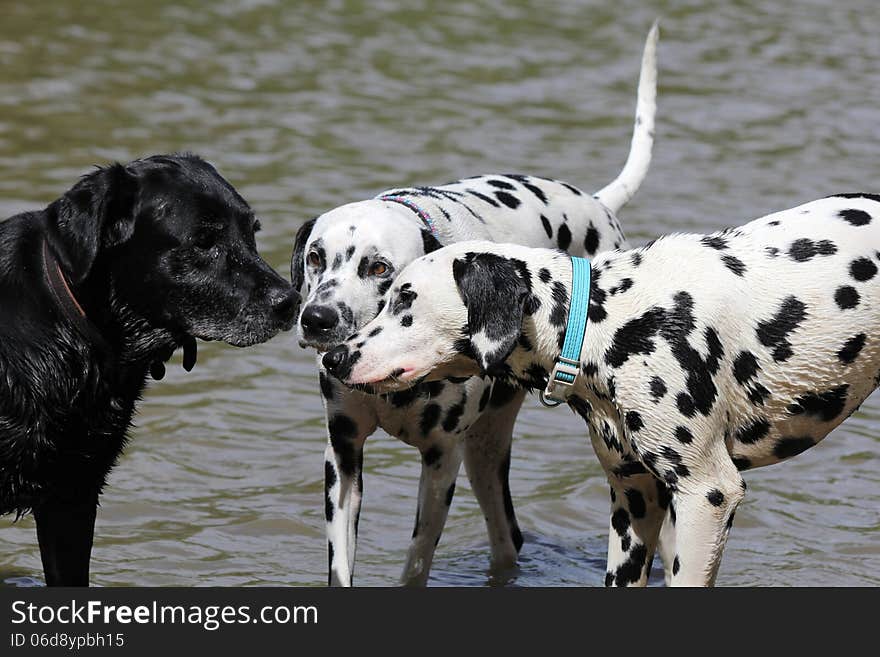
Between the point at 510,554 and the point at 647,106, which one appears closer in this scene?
the point at 510,554

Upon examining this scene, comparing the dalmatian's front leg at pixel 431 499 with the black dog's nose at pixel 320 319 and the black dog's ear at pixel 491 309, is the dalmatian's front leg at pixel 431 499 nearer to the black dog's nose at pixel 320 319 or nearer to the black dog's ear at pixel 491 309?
the black dog's nose at pixel 320 319

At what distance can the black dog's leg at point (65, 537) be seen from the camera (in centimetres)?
599

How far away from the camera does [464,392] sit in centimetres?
648

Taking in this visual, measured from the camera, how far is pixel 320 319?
5.93m

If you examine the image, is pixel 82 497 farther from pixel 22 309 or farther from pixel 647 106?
pixel 647 106

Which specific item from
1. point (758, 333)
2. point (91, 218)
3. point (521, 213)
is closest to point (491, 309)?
point (758, 333)

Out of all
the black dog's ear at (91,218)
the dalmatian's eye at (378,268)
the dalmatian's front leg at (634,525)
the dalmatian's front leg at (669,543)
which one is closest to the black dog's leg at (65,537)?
the black dog's ear at (91,218)

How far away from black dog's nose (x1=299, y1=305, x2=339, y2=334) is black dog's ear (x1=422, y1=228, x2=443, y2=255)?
0.55 meters

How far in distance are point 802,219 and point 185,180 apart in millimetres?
2440

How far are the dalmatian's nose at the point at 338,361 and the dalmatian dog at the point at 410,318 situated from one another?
0.10 m

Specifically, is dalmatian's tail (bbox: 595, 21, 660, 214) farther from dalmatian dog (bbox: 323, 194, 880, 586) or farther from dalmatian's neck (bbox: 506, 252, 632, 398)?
dalmatian's neck (bbox: 506, 252, 632, 398)

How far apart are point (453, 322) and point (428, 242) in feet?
2.36

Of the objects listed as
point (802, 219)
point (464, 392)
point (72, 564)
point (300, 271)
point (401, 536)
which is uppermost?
point (802, 219)
